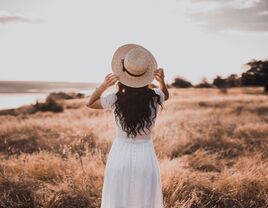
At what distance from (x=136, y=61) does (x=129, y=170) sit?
0.89 meters

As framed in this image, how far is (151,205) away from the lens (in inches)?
149

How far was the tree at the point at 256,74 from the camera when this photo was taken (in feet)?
157

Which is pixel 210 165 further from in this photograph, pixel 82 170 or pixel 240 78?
pixel 240 78

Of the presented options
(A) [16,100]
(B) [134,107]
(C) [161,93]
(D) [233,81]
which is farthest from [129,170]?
(D) [233,81]

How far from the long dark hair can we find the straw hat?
6 cm

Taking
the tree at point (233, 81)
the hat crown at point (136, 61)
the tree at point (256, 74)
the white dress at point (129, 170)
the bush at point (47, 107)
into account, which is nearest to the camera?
the hat crown at point (136, 61)

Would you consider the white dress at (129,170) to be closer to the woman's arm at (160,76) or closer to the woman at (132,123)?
the woman at (132,123)

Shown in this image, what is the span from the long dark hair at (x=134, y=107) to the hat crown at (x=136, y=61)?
0.15 m

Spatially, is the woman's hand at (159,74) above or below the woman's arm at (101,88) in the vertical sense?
above

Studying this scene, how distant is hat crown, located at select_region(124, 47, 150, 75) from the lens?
3.50 m

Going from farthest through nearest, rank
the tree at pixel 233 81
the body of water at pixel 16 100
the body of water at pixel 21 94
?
1. the tree at pixel 233 81
2. the body of water at pixel 21 94
3. the body of water at pixel 16 100

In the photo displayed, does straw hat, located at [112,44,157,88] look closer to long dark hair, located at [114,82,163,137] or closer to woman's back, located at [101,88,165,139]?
long dark hair, located at [114,82,163,137]

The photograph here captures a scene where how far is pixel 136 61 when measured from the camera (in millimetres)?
3510

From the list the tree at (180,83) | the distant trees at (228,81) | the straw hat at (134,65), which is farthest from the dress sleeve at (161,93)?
the tree at (180,83)
